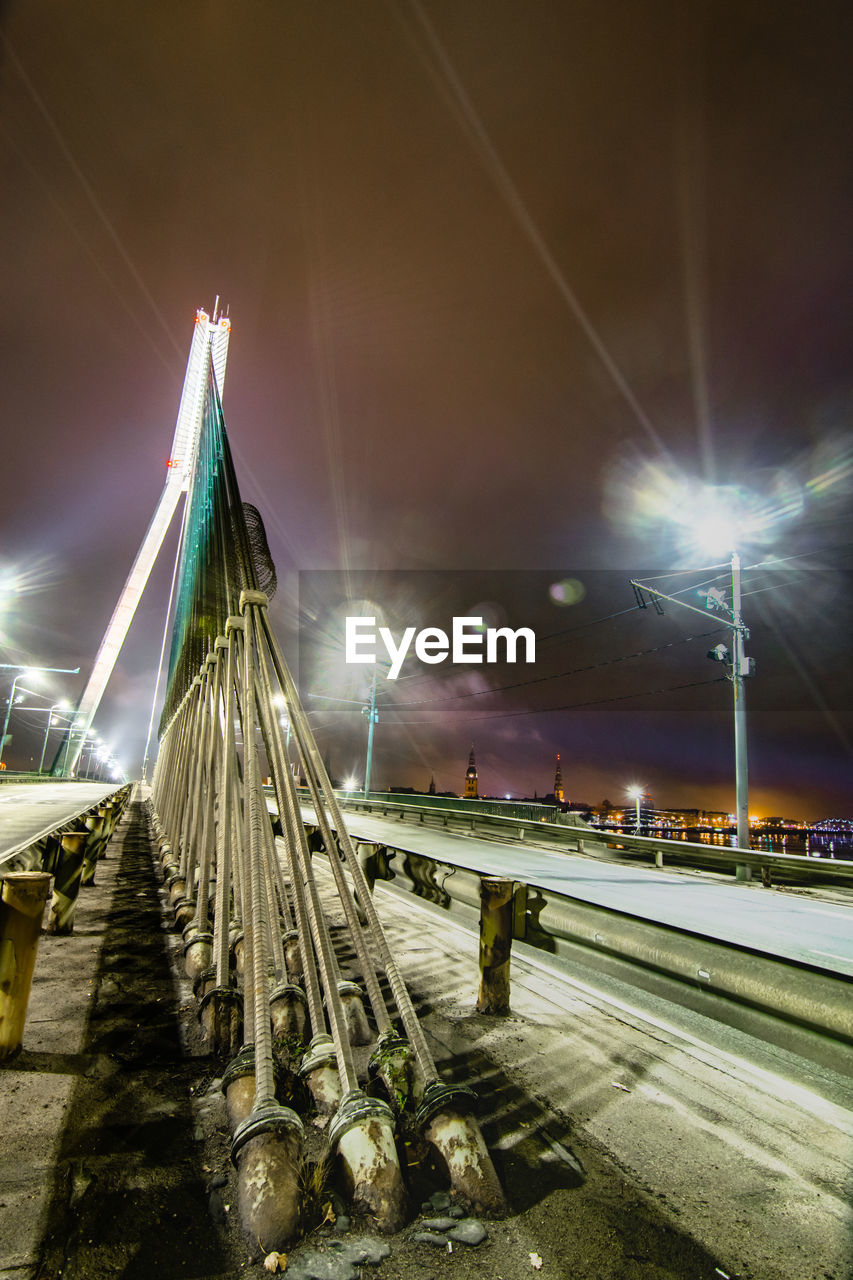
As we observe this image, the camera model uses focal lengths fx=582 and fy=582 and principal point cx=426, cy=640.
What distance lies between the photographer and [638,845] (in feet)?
44.9

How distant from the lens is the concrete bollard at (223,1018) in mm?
3504

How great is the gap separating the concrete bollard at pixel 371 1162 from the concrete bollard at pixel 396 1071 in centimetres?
40

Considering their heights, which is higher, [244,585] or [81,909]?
[244,585]

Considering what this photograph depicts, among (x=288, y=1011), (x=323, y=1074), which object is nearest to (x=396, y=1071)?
(x=323, y=1074)

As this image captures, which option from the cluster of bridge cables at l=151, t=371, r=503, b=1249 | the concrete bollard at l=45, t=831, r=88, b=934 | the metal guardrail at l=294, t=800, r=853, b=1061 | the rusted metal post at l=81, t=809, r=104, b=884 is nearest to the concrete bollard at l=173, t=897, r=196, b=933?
the cluster of bridge cables at l=151, t=371, r=503, b=1249

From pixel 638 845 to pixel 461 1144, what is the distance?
12.7 m

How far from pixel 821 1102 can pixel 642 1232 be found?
6.49 ft

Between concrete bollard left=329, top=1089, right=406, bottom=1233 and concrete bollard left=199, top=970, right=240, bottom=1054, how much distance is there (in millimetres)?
1534

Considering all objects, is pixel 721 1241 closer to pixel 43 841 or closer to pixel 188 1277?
pixel 188 1277

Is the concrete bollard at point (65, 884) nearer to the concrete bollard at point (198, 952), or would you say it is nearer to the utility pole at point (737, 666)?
the concrete bollard at point (198, 952)

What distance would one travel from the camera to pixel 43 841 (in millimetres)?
6453

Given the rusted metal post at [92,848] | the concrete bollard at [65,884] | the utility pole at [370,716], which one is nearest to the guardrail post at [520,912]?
the concrete bollard at [65,884]

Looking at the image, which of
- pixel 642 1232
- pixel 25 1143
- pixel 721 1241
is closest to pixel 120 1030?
pixel 25 1143

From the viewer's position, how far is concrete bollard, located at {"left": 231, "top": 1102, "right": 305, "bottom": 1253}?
6.63 ft
